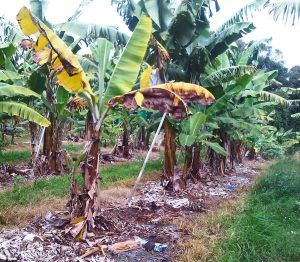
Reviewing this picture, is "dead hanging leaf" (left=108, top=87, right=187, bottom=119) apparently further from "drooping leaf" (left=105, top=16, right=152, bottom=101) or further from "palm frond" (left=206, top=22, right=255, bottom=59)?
"palm frond" (left=206, top=22, right=255, bottom=59)

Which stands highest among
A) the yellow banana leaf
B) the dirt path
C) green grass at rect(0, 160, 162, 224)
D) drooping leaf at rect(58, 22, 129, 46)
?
drooping leaf at rect(58, 22, 129, 46)

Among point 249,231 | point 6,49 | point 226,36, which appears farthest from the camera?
point 226,36

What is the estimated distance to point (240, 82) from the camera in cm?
908

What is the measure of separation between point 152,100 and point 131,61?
0.76 meters

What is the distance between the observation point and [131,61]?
5754 millimetres

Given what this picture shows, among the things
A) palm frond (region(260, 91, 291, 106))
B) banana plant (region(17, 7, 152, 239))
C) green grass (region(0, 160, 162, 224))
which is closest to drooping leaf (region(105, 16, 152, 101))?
banana plant (region(17, 7, 152, 239))

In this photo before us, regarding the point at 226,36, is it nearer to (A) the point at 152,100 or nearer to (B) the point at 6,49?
(A) the point at 152,100

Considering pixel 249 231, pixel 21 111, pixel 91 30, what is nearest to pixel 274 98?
pixel 91 30

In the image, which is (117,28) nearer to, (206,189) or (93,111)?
(93,111)

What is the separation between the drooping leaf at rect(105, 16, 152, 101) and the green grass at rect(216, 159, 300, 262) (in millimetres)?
2643

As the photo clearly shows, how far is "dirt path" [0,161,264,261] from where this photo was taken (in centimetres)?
461

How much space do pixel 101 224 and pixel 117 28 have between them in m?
4.73

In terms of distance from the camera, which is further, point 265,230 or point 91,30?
point 91,30

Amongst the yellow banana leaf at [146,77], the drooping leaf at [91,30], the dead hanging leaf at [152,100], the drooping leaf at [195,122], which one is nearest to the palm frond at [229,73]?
the drooping leaf at [195,122]
